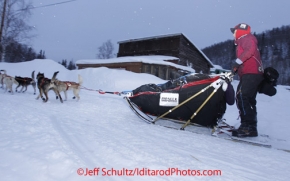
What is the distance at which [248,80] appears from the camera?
2609 mm

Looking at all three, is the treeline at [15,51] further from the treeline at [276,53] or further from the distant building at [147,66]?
the treeline at [276,53]

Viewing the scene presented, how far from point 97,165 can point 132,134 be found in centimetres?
99

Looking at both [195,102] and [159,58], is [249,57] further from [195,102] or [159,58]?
[159,58]

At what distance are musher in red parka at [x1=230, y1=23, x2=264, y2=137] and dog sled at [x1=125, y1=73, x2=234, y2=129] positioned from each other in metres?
0.18

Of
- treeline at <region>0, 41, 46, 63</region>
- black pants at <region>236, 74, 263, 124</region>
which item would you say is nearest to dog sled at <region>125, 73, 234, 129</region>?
black pants at <region>236, 74, 263, 124</region>

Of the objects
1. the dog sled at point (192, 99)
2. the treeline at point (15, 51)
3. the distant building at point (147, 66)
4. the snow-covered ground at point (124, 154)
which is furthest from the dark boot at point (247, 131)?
the treeline at point (15, 51)

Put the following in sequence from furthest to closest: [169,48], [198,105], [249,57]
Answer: [169,48], [198,105], [249,57]

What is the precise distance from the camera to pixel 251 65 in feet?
8.54

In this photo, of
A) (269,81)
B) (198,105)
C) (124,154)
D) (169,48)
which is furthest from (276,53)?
(124,154)

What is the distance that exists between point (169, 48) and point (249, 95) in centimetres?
1830

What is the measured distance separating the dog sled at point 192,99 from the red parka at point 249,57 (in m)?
0.24

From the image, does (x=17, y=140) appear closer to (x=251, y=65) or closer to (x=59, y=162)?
(x=59, y=162)

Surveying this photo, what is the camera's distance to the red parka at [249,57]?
257 centimetres

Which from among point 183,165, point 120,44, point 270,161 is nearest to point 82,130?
point 183,165
